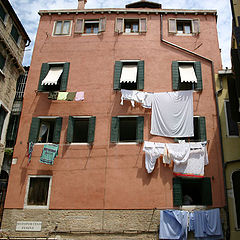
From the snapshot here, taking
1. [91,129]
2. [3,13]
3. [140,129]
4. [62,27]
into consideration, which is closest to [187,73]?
[140,129]

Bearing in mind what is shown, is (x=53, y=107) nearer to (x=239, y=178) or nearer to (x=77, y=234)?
(x=77, y=234)

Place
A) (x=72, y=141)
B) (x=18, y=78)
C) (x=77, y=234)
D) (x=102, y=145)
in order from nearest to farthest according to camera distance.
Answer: (x=77, y=234), (x=102, y=145), (x=72, y=141), (x=18, y=78)

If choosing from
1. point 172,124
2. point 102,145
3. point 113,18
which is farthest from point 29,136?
point 113,18

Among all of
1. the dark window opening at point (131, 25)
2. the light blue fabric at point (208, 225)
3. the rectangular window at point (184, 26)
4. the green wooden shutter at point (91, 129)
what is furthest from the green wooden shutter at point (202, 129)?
the dark window opening at point (131, 25)

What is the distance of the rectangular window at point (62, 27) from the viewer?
17609mm

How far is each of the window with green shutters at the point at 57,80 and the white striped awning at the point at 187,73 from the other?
6.13 m

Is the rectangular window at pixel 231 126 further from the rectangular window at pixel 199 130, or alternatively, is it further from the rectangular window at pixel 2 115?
the rectangular window at pixel 2 115

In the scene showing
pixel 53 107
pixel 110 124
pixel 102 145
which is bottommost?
pixel 102 145

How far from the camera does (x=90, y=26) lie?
17.9 m

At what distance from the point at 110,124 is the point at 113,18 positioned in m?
6.83

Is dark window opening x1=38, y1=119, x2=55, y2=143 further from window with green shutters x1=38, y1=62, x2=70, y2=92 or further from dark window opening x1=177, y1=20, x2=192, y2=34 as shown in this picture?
dark window opening x1=177, y1=20, x2=192, y2=34

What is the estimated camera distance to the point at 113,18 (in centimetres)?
1766

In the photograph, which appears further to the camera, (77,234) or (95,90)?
(95,90)

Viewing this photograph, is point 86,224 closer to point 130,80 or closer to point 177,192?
point 177,192
